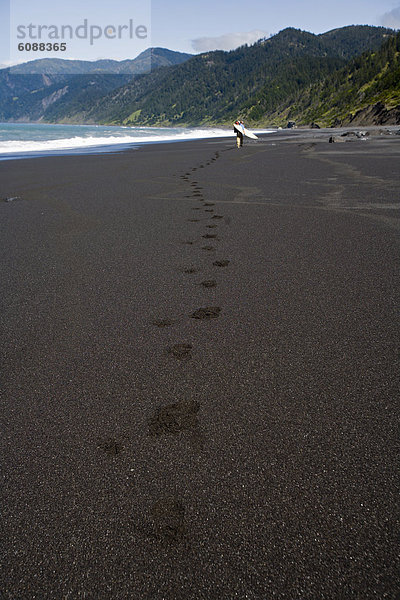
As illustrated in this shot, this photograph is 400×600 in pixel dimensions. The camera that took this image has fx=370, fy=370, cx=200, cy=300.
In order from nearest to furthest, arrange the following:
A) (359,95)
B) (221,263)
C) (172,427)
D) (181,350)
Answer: (172,427), (181,350), (221,263), (359,95)

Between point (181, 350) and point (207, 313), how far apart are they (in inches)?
23.4

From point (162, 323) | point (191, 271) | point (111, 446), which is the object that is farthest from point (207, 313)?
point (111, 446)

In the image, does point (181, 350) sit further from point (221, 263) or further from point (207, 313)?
point (221, 263)

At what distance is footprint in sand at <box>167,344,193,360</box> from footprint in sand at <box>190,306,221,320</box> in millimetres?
461

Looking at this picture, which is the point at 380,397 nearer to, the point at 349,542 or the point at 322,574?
the point at 349,542

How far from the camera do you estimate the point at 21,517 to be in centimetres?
152

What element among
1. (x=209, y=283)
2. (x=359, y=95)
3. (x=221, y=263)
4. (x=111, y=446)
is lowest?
(x=111, y=446)

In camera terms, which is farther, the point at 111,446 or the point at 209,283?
the point at 209,283

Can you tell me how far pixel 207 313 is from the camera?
3.14 m

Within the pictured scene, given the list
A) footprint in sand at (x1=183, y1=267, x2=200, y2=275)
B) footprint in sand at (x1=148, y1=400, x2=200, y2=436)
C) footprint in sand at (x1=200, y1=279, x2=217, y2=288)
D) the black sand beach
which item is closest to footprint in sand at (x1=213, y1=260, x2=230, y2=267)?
the black sand beach

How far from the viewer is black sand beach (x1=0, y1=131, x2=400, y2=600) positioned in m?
1.33

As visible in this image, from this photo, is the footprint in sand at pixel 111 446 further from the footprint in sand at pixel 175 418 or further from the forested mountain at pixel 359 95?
the forested mountain at pixel 359 95

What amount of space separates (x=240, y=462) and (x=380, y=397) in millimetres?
945

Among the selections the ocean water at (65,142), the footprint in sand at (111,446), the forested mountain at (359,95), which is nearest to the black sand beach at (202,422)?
the footprint in sand at (111,446)
